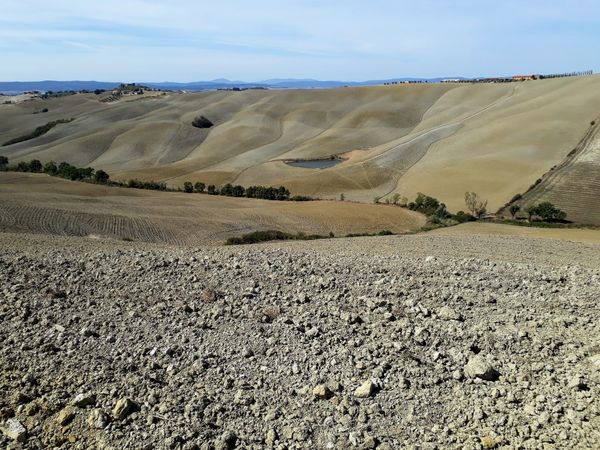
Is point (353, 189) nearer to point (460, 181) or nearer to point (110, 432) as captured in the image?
point (460, 181)

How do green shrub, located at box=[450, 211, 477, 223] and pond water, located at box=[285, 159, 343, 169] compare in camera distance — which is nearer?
green shrub, located at box=[450, 211, 477, 223]

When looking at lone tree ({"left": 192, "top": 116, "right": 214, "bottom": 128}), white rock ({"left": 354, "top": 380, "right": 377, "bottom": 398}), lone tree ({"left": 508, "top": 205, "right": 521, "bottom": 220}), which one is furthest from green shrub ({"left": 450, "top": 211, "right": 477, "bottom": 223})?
lone tree ({"left": 192, "top": 116, "right": 214, "bottom": 128})

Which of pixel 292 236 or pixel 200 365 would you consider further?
pixel 292 236

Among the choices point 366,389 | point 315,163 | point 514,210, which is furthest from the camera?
point 315,163

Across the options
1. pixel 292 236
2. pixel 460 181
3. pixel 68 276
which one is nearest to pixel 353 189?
pixel 460 181

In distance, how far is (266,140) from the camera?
9906 centimetres

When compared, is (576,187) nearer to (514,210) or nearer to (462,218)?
(514,210)

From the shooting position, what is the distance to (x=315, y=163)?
82.4 metres

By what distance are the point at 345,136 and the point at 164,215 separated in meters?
65.7

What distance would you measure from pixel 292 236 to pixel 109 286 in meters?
17.9

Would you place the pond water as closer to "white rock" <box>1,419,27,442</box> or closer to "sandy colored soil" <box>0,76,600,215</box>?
"sandy colored soil" <box>0,76,600,215</box>

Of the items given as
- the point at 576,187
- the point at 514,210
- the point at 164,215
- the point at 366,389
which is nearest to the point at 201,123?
the point at 164,215

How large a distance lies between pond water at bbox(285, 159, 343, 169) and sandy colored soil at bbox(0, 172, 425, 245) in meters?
32.9

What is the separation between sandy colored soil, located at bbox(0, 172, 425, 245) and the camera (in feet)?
94.9
